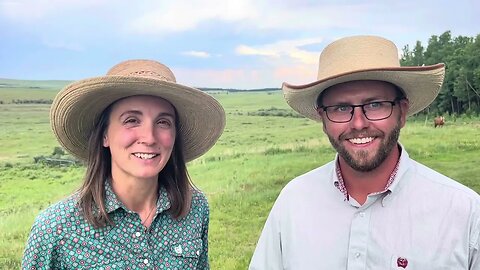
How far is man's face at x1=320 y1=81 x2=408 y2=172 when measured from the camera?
1771mm

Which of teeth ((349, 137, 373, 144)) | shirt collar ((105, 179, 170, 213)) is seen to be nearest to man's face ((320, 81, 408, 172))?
teeth ((349, 137, 373, 144))

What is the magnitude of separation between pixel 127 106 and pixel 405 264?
3.41 feet

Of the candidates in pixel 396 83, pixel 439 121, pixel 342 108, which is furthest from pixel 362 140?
pixel 439 121

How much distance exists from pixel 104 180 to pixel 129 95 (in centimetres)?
32

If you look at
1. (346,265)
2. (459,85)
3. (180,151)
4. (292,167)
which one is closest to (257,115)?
(292,167)

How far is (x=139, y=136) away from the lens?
6.28 feet

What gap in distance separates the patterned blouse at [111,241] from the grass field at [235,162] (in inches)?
124

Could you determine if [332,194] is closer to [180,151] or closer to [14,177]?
[180,151]

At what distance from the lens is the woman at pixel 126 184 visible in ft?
6.29

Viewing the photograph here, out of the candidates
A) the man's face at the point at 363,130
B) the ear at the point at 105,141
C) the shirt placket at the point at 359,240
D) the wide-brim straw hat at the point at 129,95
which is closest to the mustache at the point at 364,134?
the man's face at the point at 363,130

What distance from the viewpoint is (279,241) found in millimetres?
1940

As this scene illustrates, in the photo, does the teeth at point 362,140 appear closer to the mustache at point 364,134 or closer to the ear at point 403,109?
the mustache at point 364,134

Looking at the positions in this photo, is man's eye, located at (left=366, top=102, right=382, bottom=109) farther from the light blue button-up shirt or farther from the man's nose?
the light blue button-up shirt

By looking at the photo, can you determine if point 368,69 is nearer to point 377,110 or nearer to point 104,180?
point 377,110
